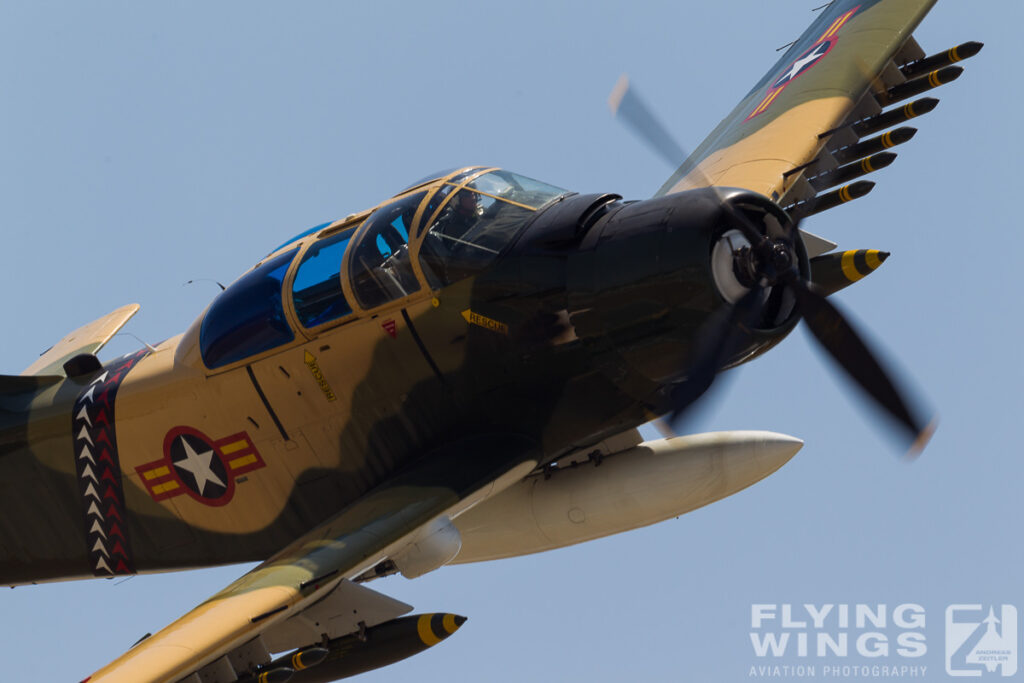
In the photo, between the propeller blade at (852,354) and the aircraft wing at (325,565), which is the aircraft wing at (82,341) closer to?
the aircraft wing at (325,565)

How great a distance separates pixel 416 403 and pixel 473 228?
→ 197cm

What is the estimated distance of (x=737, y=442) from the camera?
17531 mm

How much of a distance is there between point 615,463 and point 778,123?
5.50 metres

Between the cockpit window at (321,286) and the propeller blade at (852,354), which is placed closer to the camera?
the propeller blade at (852,354)

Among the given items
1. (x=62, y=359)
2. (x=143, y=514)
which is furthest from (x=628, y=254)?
(x=62, y=359)

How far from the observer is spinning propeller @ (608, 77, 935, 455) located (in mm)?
14711

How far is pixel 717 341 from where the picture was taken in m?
14.7

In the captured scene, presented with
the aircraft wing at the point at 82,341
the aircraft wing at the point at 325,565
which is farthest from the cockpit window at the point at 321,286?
the aircraft wing at the point at 82,341

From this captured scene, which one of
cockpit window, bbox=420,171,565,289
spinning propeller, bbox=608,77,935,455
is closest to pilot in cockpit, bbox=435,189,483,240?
cockpit window, bbox=420,171,565,289

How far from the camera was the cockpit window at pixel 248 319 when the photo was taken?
1684cm

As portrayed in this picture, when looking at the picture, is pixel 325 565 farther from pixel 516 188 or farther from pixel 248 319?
pixel 516 188

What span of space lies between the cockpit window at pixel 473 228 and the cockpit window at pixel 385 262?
0.78 feet

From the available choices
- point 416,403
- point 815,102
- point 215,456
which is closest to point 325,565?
point 416,403

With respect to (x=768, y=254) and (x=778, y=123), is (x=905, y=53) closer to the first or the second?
(x=778, y=123)
